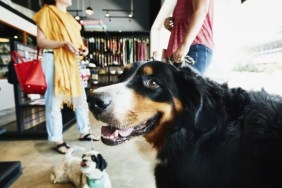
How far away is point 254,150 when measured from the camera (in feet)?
2.74

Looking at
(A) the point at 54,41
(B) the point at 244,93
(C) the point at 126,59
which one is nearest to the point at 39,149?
(A) the point at 54,41

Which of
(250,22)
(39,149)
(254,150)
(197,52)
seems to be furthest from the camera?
(39,149)

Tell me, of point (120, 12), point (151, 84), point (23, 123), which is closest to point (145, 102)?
point (151, 84)

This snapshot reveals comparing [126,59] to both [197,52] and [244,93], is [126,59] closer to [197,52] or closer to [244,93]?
[197,52]

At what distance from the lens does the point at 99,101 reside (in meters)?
0.92

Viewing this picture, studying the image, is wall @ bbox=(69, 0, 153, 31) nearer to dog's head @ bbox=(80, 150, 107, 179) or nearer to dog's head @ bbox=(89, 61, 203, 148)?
dog's head @ bbox=(80, 150, 107, 179)

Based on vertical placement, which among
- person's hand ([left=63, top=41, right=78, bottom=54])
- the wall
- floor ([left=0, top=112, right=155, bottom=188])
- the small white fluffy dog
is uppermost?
the wall

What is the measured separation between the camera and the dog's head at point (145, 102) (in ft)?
3.07

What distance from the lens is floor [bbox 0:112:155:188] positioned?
183 centimetres

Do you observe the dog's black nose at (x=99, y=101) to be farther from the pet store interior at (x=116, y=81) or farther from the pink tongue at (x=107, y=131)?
the pet store interior at (x=116, y=81)

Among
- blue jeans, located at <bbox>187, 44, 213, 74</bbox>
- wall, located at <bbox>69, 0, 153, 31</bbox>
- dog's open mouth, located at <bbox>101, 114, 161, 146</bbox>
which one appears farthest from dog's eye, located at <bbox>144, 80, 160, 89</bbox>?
wall, located at <bbox>69, 0, 153, 31</bbox>

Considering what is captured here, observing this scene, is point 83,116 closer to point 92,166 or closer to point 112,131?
point 92,166

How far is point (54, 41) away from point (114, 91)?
5.04ft

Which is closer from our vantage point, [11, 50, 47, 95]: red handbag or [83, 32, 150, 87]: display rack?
[11, 50, 47, 95]: red handbag
